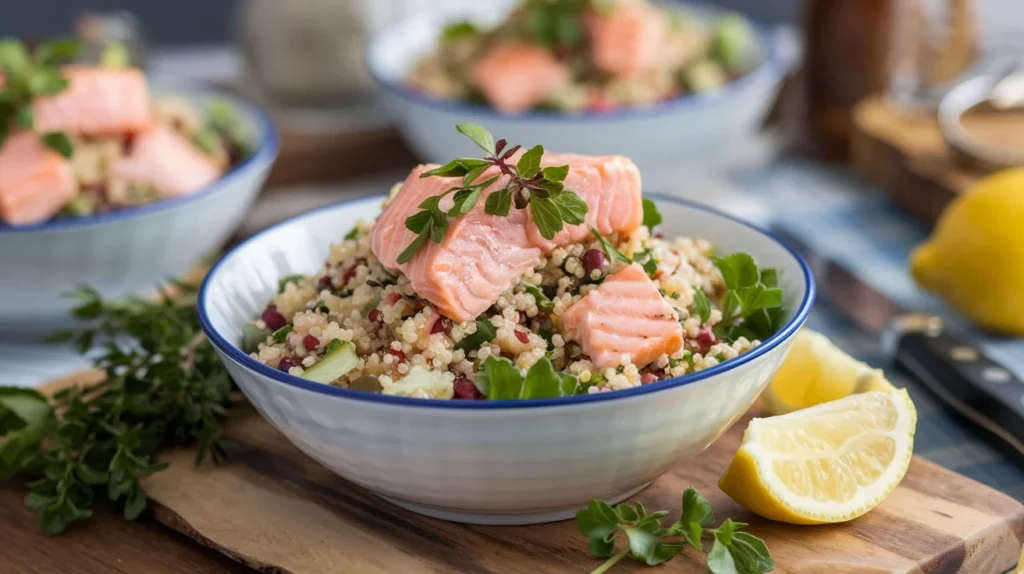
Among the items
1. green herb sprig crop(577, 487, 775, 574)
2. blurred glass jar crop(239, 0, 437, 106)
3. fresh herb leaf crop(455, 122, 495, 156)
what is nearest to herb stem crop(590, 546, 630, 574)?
green herb sprig crop(577, 487, 775, 574)

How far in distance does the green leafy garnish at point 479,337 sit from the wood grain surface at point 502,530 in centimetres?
33

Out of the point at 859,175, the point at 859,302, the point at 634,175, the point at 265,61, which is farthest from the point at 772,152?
the point at 634,175

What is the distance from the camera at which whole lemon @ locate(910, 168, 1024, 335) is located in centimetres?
285

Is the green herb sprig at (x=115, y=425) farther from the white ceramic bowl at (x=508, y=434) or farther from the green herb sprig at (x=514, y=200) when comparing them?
the green herb sprig at (x=514, y=200)

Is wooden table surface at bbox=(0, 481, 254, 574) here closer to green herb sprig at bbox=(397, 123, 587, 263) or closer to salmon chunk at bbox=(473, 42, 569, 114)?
green herb sprig at bbox=(397, 123, 587, 263)

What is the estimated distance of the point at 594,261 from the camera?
75.4 inches

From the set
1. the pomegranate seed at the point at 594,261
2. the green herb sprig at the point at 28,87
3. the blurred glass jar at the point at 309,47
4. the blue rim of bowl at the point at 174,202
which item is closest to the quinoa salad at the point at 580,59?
the blurred glass jar at the point at 309,47

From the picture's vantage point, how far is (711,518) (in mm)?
1806

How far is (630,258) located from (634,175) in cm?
15

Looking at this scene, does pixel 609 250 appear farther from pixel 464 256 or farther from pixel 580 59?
pixel 580 59

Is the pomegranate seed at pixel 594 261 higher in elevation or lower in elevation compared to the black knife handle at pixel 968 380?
higher

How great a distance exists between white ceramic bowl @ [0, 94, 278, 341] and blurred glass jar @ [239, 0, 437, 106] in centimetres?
102

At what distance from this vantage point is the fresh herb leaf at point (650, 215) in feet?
7.19

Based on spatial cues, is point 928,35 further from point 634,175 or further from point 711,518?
point 711,518
